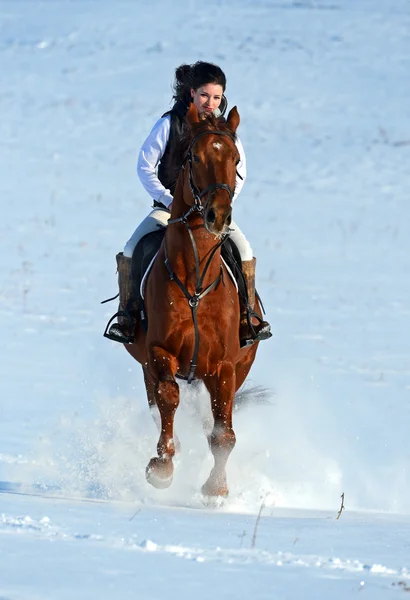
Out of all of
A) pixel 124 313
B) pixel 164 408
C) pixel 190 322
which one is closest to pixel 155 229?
pixel 124 313

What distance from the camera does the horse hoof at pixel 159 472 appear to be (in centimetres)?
704

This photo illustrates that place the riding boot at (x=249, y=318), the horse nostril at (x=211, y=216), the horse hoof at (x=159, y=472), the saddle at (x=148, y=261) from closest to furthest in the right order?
the horse nostril at (x=211, y=216), the horse hoof at (x=159, y=472), the saddle at (x=148, y=261), the riding boot at (x=249, y=318)

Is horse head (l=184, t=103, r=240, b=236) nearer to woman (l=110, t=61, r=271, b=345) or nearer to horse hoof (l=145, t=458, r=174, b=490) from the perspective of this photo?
woman (l=110, t=61, r=271, b=345)

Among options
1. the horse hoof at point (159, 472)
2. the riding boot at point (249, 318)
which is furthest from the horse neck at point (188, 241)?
the horse hoof at point (159, 472)

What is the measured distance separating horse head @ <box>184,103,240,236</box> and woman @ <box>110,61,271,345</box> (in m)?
0.50

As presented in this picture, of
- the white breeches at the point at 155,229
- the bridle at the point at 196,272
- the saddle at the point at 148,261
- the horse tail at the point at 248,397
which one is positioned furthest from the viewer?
the horse tail at the point at 248,397

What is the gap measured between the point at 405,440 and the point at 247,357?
7.53ft

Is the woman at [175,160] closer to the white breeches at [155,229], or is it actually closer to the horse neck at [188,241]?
the white breeches at [155,229]

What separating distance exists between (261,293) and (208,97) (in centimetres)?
859

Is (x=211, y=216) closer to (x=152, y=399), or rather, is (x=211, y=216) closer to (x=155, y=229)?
(x=155, y=229)

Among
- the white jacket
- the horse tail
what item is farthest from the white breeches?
the horse tail

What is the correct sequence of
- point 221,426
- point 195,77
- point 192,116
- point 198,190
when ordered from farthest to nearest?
point 195,77 < point 221,426 < point 192,116 < point 198,190

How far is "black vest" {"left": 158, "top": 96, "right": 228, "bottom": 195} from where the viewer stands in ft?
25.6

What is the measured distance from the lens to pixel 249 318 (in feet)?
25.7
